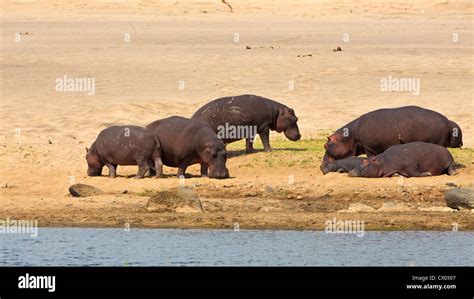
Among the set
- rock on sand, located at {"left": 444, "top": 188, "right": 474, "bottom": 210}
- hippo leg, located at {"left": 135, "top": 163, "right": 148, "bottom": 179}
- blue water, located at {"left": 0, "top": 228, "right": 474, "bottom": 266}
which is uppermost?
hippo leg, located at {"left": 135, "top": 163, "right": 148, "bottom": 179}

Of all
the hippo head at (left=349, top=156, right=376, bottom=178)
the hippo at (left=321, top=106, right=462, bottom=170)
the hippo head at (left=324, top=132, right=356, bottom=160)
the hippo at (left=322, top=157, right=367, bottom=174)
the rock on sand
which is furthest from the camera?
the hippo head at (left=324, top=132, right=356, bottom=160)

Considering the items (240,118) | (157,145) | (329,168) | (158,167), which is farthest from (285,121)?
(158,167)

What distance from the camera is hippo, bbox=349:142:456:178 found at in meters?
22.8

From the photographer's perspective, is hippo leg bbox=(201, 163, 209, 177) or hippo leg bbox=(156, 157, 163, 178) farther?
hippo leg bbox=(201, 163, 209, 177)

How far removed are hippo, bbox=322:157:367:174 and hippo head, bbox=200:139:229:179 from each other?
179 cm

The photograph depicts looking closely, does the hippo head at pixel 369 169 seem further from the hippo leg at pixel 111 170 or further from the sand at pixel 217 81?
the hippo leg at pixel 111 170

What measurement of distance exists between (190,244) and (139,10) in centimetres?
3278

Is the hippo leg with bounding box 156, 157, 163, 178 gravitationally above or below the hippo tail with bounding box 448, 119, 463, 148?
below

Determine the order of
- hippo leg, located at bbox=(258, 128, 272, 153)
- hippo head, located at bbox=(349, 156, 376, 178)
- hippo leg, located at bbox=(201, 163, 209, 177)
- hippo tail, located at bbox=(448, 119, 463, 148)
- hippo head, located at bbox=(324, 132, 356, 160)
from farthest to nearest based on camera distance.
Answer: hippo leg, located at bbox=(258, 128, 272, 153) → hippo tail, located at bbox=(448, 119, 463, 148) → hippo head, located at bbox=(324, 132, 356, 160) → hippo leg, located at bbox=(201, 163, 209, 177) → hippo head, located at bbox=(349, 156, 376, 178)

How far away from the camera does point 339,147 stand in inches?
965

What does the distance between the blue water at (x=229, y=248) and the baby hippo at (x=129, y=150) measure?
12.8ft

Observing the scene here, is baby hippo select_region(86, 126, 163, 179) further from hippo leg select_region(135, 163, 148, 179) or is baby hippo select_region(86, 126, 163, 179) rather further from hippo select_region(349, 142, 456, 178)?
hippo select_region(349, 142, 456, 178)

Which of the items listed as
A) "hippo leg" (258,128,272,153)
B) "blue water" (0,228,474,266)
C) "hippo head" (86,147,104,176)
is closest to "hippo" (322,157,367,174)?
"hippo leg" (258,128,272,153)
